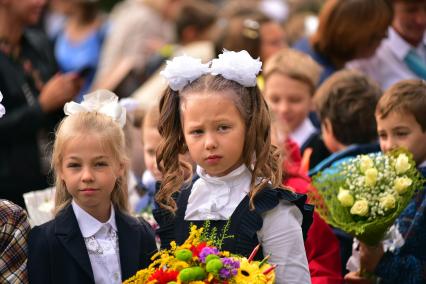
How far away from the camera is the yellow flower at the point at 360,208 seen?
17.1ft

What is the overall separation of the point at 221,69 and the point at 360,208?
1162 mm

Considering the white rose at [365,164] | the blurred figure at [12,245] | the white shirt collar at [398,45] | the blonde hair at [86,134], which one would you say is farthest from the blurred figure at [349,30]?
the blurred figure at [12,245]

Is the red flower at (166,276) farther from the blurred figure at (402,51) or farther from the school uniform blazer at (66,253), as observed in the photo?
the blurred figure at (402,51)

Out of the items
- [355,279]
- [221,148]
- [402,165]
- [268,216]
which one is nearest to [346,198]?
[402,165]

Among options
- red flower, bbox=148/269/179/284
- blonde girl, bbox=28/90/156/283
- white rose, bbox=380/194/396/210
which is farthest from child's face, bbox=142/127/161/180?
red flower, bbox=148/269/179/284

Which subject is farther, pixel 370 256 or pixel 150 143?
pixel 150 143

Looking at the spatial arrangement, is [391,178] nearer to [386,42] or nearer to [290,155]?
[290,155]

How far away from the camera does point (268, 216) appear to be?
4594 mm

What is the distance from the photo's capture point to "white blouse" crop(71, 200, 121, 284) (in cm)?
489

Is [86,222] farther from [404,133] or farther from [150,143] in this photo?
[404,133]

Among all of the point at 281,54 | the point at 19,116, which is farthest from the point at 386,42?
the point at 19,116

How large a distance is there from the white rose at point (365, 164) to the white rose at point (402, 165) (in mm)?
148

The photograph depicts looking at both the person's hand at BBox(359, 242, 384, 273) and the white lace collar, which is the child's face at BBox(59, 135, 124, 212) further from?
the person's hand at BBox(359, 242, 384, 273)

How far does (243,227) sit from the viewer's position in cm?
457
